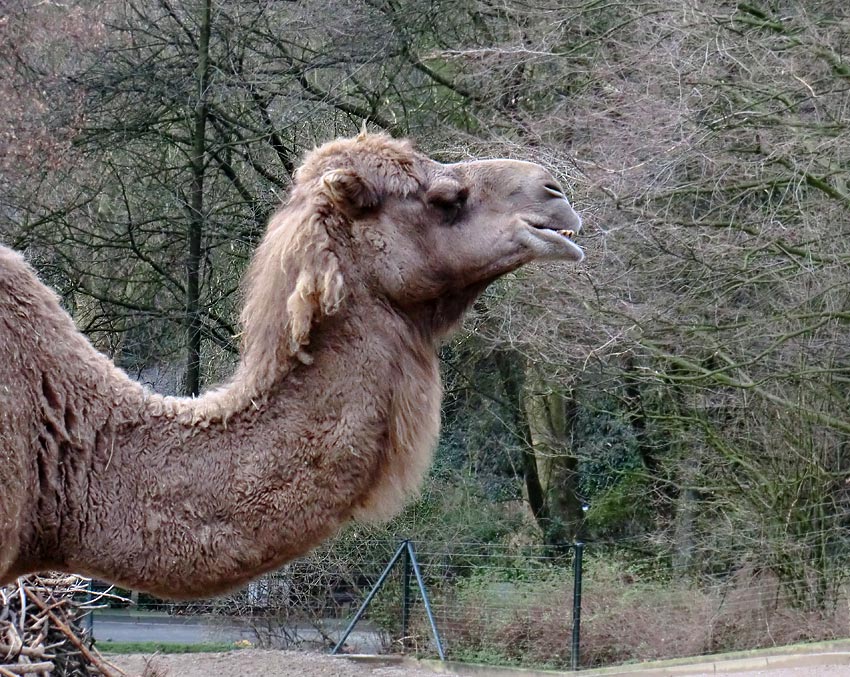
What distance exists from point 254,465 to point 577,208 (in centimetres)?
732

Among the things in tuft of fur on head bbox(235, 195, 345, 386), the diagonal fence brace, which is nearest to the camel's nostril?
tuft of fur on head bbox(235, 195, 345, 386)

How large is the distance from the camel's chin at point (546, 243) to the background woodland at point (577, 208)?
5.99 metres

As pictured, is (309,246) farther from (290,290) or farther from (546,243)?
(546,243)

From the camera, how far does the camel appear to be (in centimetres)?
321

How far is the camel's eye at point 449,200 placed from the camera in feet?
12.0

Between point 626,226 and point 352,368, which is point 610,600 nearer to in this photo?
point 626,226

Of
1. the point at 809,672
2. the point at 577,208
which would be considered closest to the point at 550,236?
the point at 577,208

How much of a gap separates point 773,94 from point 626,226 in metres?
1.58

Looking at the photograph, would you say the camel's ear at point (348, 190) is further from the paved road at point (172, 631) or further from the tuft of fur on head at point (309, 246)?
A: the paved road at point (172, 631)

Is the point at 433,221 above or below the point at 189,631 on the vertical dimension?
above

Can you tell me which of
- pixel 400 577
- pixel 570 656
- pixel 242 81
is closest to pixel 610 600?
pixel 570 656

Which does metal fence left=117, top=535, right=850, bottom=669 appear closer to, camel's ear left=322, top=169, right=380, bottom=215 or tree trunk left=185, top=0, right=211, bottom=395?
tree trunk left=185, top=0, right=211, bottom=395

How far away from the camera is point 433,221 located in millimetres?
3682

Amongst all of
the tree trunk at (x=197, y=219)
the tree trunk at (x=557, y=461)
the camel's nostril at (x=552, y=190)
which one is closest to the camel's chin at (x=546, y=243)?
the camel's nostril at (x=552, y=190)
